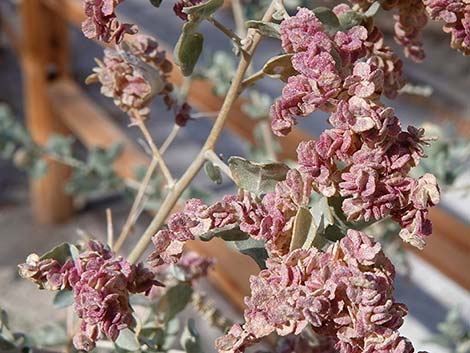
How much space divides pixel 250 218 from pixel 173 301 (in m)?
Result: 0.27

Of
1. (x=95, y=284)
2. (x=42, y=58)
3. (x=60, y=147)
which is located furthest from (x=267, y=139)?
(x=42, y=58)

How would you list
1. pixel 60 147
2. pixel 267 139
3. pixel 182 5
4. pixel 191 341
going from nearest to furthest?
pixel 182 5, pixel 191 341, pixel 267 139, pixel 60 147

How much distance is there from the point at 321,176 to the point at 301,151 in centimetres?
2

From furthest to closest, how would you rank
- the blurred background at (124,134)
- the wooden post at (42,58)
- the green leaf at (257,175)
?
the wooden post at (42,58) → the blurred background at (124,134) → the green leaf at (257,175)

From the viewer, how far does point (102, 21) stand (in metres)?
0.52

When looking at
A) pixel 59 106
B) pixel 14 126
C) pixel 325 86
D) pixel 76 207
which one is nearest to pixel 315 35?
pixel 325 86

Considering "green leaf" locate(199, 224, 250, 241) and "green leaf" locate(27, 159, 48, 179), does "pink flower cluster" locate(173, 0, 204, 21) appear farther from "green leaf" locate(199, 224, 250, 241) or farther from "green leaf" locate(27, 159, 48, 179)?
"green leaf" locate(27, 159, 48, 179)

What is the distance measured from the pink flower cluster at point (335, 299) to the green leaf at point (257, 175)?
0.09 metres

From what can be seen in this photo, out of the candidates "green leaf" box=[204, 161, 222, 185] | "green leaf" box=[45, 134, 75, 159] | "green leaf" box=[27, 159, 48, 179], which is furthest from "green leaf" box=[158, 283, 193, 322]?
"green leaf" box=[27, 159, 48, 179]

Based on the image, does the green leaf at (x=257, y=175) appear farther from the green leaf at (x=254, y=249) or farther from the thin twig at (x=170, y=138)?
the thin twig at (x=170, y=138)

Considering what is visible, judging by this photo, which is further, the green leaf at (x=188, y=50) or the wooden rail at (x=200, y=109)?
the wooden rail at (x=200, y=109)

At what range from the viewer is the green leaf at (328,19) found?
52 cm

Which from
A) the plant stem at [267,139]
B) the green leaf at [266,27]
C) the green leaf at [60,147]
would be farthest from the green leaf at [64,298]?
the green leaf at [60,147]

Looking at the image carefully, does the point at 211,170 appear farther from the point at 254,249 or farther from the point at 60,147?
the point at 60,147
